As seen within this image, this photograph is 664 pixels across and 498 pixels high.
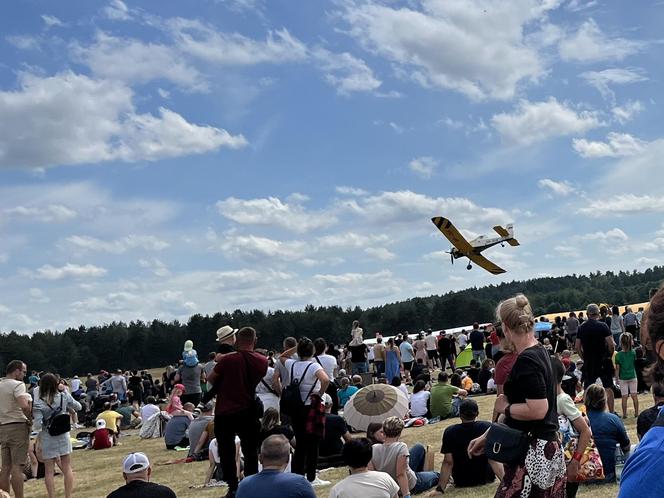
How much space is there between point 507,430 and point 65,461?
629 cm

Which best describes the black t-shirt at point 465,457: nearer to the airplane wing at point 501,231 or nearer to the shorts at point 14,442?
the shorts at point 14,442

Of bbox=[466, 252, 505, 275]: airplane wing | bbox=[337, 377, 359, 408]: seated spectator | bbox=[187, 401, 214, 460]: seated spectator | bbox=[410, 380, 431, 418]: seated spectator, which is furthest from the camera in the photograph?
bbox=[466, 252, 505, 275]: airplane wing

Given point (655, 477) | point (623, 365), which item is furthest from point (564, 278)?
point (655, 477)

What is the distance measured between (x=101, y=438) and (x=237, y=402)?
979 cm

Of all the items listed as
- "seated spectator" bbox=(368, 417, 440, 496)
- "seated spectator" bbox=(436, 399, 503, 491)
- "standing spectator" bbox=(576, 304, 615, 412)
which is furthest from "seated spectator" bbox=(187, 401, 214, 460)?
"standing spectator" bbox=(576, 304, 615, 412)

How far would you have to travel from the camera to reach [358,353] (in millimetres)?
19594

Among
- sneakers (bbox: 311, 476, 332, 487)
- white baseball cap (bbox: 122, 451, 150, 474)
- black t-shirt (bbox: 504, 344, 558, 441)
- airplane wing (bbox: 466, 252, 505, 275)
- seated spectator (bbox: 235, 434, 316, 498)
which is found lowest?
→ sneakers (bbox: 311, 476, 332, 487)

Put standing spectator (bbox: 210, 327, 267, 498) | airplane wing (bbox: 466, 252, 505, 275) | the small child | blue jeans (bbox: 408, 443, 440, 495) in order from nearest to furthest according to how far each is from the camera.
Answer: standing spectator (bbox: 210, 327, 267, 498) < blue jeans (bbox: 408, 443, 440, 495) < the small child < airplane wing (bbox: 466, 252, 505, 275)

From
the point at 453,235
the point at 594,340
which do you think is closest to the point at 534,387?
the point at 594,340

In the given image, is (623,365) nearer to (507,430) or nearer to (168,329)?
(507,430)

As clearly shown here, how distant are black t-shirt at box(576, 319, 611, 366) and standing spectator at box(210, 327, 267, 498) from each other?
5.13 meters

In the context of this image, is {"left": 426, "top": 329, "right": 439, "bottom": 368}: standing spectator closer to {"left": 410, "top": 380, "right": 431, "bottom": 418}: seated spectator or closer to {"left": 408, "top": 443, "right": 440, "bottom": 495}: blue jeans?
{"left": 410, "top": 380, "right": 431, "bottom": 418}: seated spectator

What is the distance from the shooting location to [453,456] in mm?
7355

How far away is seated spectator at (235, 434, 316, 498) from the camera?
465cm
